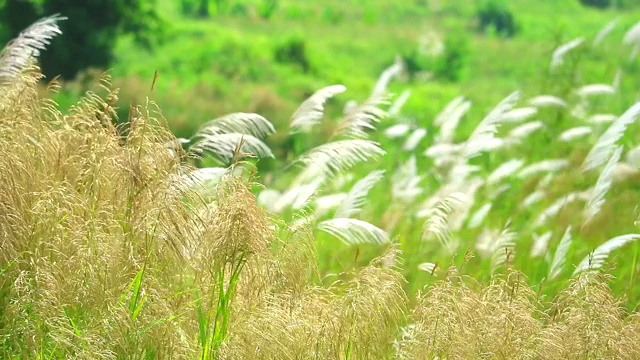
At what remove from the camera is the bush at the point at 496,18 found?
2153 centimetres

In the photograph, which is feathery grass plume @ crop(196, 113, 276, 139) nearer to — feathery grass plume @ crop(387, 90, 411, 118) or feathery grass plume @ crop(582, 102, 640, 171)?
feathery grass plume @ crop(582, 102, 640, 171)

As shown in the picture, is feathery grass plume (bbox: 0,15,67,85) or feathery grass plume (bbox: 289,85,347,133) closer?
feathery grass plume (bbox: 0,15,67,85)

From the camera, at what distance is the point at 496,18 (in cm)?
2178

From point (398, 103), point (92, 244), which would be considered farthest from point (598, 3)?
point (92, 244)

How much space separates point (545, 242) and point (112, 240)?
2.46 m

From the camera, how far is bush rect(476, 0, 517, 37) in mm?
21531

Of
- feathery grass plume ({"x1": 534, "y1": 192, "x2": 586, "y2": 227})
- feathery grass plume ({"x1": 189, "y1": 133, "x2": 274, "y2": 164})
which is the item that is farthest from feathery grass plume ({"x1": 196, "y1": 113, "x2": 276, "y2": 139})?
feathery grass plume ({"x1": 534, "y1": 192, "x2": 586, "y2": 227})

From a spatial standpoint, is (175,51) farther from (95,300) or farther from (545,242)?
(95,300)

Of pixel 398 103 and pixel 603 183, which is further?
pixel 398 103

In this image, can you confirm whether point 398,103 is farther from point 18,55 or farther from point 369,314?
point 369,314

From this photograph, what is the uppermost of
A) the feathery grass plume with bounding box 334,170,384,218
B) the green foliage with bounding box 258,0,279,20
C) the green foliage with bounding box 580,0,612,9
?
the feathery grass plume with bounding box 334,170,384,218

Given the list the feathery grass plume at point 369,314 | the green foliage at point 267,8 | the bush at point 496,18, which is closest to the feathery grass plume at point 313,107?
the feathery grass plume at point 369,314

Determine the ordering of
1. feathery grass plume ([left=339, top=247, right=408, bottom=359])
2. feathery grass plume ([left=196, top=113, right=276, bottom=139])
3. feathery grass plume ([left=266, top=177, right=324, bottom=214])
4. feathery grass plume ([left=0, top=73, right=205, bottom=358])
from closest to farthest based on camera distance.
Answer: feathery grass plume ([left=0, top=73, right=205, bottom=358]) → feathery grass plume ([left=339, top=247, right=408, bottom=359]) → feathery grass plume ([left=196, top=113, right=276, bottom=139]) → feathery grass plume ([left=266, top=177, right=324, bottom=214])

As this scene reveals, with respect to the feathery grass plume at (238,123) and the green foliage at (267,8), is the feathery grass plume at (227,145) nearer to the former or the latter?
the feathery grass plume at (238,123)
